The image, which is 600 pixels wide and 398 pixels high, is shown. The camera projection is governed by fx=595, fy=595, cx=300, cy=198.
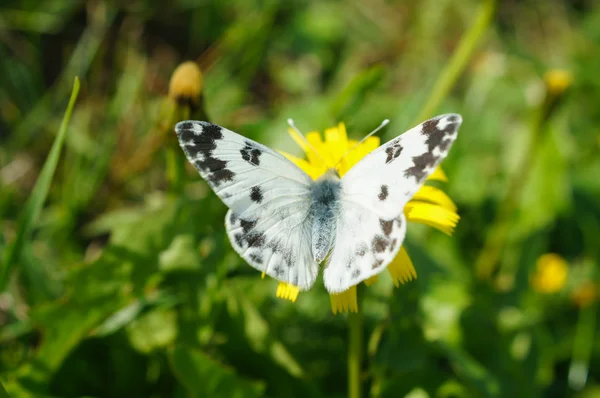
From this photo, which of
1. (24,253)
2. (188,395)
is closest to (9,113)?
(24,253)

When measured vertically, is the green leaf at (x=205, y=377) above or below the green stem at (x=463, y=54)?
below

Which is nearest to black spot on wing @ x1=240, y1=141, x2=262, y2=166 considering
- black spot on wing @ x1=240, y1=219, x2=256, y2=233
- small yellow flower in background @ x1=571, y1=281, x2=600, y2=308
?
black spot on wing @ x1=240, y1=219, x2=256, y2=233

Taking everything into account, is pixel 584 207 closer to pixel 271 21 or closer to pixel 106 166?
pixel 271 21

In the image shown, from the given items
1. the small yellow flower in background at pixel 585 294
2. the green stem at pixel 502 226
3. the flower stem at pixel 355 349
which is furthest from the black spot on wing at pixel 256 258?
the small yellow flower in background at pixel 585 294

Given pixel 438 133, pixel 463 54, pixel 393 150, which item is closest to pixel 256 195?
pixel 393 150

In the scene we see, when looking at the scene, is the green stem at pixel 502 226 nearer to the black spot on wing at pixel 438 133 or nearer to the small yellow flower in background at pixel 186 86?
the black spot on wing at pixel 438 133

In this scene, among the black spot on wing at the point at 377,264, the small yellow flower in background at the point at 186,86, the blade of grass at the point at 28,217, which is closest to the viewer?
the black spot on wing at the point at 377,264

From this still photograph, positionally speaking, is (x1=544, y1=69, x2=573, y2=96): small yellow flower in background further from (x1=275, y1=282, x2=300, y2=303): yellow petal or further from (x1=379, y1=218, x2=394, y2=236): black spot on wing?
(x1=275, y1=282, x2=300, y2=303): yellow petal
